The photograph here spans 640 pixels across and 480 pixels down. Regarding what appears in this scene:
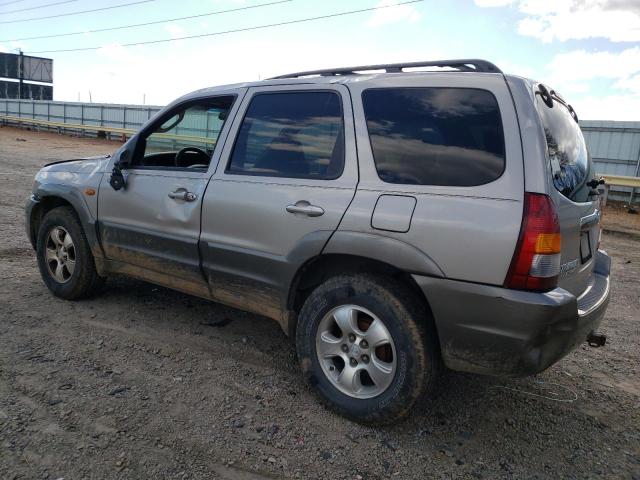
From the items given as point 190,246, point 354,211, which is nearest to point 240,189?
point 190,246

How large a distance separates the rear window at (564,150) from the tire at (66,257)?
3.67 m

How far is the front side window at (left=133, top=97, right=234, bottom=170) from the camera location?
371 cm

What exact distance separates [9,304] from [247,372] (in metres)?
2.40

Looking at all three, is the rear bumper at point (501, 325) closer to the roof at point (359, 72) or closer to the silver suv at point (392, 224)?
the silver suv at point (392, 224)

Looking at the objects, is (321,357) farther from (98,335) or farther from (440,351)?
(98,335)

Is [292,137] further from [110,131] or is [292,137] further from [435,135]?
[110,131]

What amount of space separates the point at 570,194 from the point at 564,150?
274 mm

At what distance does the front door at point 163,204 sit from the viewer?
355 cm

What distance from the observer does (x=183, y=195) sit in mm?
3525

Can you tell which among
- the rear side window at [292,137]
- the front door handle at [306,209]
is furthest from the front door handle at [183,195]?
the front door handle at [306,209]

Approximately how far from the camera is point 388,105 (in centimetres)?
284

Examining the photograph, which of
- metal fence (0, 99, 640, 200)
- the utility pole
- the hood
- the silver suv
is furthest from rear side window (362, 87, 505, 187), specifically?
the utility pole

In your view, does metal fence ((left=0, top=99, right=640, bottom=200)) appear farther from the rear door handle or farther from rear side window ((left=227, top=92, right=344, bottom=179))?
rear side window ((left=227, top=92, right=344, bottom=179))

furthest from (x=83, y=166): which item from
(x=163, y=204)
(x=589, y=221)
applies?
(x=589, y=221)
